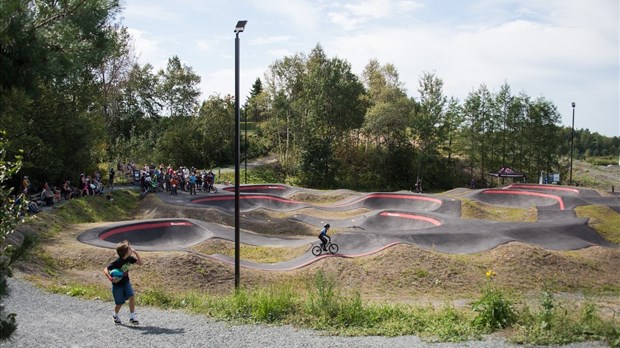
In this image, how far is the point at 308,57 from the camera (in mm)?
61781

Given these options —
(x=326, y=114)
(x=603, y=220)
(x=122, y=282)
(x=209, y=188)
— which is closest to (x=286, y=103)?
(x=326, y=114)

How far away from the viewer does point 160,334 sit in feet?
29.5

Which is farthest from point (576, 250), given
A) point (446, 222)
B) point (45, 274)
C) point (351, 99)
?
point (351, 99)

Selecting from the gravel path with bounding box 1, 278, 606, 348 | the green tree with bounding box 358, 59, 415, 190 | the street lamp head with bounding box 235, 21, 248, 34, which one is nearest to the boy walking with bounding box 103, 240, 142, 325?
the gravel path with bounding box 1, 278, 606, 348

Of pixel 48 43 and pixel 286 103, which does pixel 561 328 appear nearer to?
pixel 48 43

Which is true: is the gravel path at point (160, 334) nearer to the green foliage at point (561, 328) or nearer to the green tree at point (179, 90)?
the green foliage at point (561, 328)

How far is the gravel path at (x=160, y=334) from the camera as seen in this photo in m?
8.38

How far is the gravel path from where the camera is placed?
27.5 ft

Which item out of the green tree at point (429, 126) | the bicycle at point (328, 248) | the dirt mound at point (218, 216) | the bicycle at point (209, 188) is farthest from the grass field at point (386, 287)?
the green tree at point (429, 126)

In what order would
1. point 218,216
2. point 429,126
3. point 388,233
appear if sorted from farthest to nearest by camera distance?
point 429,126
point 218,216
point 388,233

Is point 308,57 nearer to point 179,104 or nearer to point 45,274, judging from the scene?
point 179,104

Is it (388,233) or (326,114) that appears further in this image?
(326,114)

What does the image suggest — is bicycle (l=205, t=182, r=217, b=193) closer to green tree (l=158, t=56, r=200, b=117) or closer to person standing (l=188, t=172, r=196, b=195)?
person standing (l=188, t=172, r=196, b=195)

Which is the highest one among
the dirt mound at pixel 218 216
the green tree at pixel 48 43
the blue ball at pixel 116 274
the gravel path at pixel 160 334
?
the green tree at pixel 48 43
